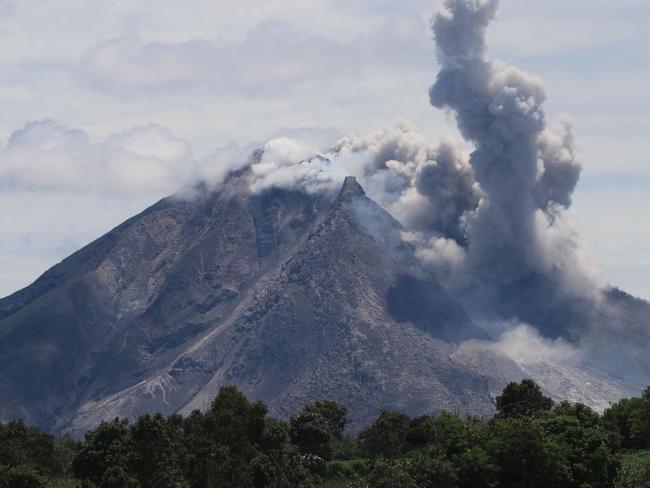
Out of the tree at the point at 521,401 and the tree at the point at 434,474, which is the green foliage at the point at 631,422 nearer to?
the tree at the point at 521,401

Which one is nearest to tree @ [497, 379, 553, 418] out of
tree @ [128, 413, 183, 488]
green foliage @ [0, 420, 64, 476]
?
green foliage @ [0, 420, 64, 476]

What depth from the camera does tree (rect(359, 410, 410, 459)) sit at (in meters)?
165

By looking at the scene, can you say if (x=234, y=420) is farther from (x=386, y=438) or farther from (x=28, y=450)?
(x=386, y=438)

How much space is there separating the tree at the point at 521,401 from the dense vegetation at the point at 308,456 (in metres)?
10.8

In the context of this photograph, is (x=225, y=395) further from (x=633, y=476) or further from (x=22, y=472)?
(x=633, y=476)

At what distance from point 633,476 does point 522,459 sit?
1309cm

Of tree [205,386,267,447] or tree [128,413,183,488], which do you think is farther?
tree [205,386,267,447]

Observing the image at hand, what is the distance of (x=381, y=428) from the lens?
16588cm

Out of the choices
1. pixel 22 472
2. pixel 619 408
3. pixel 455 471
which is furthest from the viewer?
pixel 619 408

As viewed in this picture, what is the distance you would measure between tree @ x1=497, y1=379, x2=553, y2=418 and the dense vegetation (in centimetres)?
1084

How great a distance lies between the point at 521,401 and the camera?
575ft

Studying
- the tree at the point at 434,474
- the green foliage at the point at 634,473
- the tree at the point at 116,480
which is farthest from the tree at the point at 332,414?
the tree at the point at 116,480

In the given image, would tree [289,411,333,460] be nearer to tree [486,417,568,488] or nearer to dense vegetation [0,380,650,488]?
dense vegetation [0,380,650,488]

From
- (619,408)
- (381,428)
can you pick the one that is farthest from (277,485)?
(619,408)
